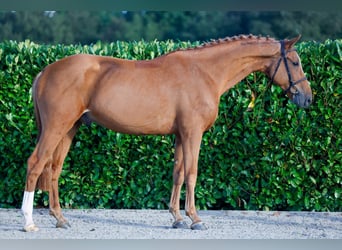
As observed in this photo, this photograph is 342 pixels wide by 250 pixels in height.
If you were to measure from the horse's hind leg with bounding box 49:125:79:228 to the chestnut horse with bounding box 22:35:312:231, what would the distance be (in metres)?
0.01

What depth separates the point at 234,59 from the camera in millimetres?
7008

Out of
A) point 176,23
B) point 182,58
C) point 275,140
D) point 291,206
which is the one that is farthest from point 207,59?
point 176,23

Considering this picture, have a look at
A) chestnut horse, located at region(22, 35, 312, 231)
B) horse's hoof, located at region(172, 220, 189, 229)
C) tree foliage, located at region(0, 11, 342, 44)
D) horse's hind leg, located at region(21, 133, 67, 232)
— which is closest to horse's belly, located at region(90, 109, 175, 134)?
chestnut horse, located at region(22, 35, 312, 231)

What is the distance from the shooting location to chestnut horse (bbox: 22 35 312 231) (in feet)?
21.8

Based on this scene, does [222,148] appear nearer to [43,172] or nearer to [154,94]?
[154,94]

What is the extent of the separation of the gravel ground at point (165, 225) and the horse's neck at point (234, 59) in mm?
1519

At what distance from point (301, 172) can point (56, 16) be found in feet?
65.8

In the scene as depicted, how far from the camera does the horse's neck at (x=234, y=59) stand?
22.9 ft

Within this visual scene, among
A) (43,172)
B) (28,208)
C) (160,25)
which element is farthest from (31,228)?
(160,25)

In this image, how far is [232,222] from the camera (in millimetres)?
7621

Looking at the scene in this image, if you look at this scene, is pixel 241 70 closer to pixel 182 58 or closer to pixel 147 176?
pixel 182 58

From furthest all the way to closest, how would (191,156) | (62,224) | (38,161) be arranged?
(62,224) → (191,156) → (38,161)

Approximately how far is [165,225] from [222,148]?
1429 mm

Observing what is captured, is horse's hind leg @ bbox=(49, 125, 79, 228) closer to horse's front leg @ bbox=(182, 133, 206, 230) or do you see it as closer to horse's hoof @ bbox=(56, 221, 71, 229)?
horse's hoof @ bbox=(56, 221, 71, 229)
